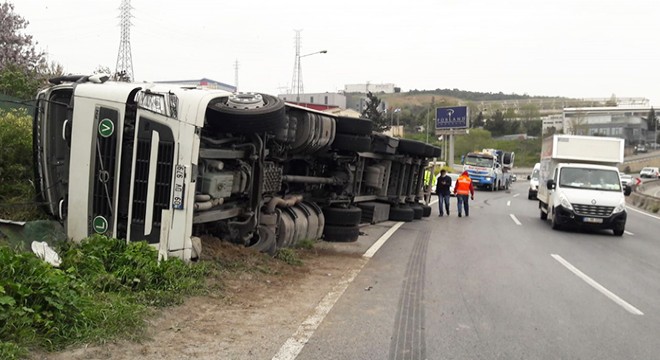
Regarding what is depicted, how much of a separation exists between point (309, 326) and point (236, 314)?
2.45 ft

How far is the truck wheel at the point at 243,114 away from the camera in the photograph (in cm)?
751

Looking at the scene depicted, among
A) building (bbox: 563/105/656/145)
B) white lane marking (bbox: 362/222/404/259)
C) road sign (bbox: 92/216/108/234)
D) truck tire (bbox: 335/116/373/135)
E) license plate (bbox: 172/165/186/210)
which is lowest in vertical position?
white lane marking (bbox: 362/222/404/259)

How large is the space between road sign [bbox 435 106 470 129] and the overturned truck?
4872 cm

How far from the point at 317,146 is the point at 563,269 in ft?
15.4

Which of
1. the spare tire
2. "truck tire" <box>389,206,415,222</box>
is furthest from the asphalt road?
the spare tire

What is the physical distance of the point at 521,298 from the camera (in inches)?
290

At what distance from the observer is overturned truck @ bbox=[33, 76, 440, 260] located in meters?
6.50

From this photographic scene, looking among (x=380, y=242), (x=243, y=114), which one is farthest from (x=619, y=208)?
(x=243, y=114)

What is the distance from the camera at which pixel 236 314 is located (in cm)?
573

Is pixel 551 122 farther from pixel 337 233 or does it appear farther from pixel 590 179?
pixel 337 233

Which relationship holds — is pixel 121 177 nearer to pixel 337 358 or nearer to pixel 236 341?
pixel 236 341

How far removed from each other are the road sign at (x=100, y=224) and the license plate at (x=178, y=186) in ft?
2.65

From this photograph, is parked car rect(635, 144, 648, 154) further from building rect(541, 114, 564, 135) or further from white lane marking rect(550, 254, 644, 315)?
white lane marking rect(550, 254, 644, 315)

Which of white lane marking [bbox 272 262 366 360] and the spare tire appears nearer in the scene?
white lane marking [bbox 272 262 366 360]
